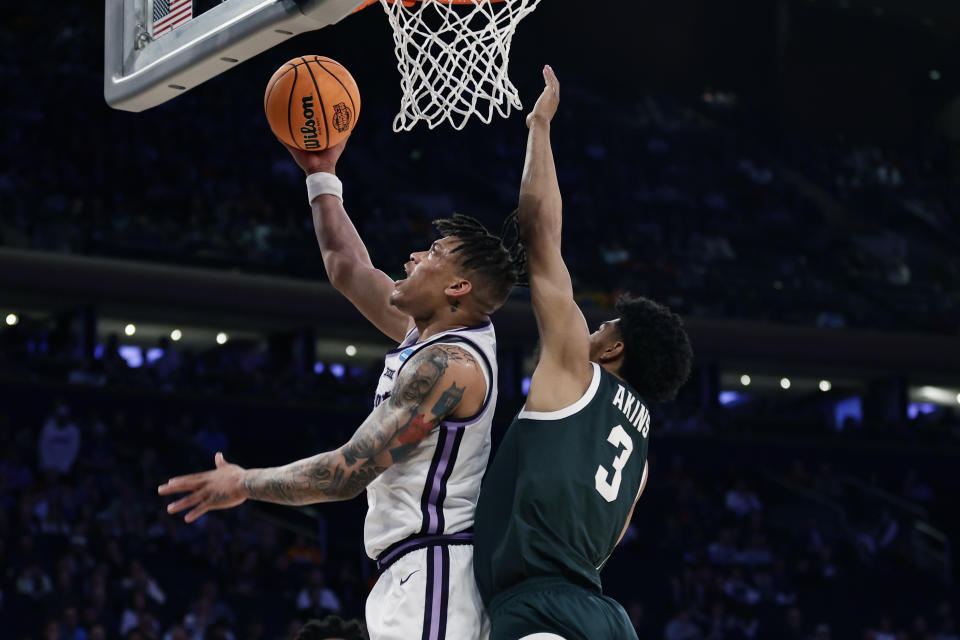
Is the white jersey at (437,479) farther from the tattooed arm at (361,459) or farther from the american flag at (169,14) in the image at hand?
the american flag at (169,14)

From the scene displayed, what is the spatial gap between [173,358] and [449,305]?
1143 cm

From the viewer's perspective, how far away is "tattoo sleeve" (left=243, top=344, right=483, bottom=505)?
3223mm

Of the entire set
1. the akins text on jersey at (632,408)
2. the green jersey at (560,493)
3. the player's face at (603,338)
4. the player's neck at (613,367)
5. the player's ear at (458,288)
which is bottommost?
the green jersey at (560,493)

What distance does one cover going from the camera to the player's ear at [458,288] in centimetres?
352

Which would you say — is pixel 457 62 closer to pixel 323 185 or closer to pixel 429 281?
pixel 323 185

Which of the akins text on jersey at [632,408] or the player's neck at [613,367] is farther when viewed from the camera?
the player's neck at [613,367]

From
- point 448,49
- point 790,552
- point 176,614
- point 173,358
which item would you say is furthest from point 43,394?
point 448,49

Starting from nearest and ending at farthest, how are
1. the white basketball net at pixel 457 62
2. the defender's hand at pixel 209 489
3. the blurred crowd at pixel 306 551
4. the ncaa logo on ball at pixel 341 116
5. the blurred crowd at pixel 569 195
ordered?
1. the defender's hand at pixel 209 489
2. the white basketball net at pixel 457 62
3. the ncaa logo on ball at pixel 341 116
4. the blurred crowd at pixel 306 551
5. the blurred crowd at pixel 569 195

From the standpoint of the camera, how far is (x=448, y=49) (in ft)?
14.5

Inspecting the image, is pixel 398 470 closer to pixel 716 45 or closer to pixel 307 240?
pixel 307 240

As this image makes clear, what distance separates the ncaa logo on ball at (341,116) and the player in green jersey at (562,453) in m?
0.96

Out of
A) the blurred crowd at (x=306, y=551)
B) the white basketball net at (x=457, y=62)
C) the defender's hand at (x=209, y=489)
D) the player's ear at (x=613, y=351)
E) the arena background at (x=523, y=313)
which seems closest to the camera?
the defender's hand at (x=209, y=489)

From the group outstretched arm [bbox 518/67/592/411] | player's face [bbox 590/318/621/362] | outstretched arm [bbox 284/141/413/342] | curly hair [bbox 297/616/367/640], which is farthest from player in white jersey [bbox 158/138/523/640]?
curly hair [bbox 297/616/367/640]

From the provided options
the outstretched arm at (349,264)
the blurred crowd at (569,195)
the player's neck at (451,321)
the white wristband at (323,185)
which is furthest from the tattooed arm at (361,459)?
the blurred crowd at (569,195)
